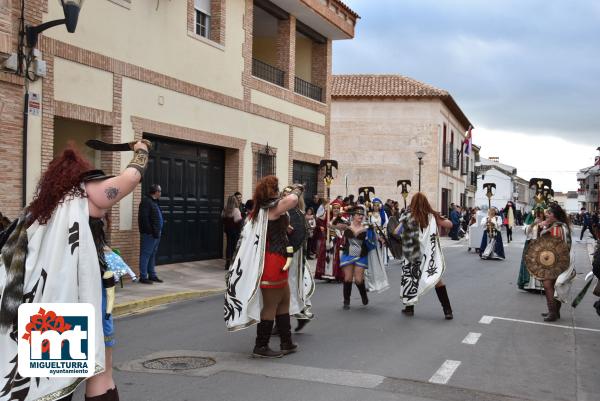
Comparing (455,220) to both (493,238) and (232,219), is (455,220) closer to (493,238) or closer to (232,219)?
(493,238)

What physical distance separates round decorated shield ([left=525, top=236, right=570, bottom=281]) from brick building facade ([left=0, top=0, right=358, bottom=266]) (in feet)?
25.6

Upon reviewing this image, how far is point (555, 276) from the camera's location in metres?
10.1

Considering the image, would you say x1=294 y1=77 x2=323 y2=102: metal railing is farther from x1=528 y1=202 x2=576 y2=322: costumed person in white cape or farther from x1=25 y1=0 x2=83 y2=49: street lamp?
x1=528 y1=202 x2=576 y2=322: costumed person in white cape

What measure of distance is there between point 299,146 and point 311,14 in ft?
13.7

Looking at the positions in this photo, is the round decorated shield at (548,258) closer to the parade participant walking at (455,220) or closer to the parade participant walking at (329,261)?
the parade participant walking at (329,261)

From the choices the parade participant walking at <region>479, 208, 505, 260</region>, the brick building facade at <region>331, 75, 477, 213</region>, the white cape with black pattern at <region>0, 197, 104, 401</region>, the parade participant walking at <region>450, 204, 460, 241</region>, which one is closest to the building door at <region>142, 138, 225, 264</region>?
the parade participant walking at <region>479, 208, 505, 260</region>

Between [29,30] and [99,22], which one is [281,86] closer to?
[99,22]

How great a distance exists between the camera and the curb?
1028cm

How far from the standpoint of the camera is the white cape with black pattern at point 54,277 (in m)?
3.70

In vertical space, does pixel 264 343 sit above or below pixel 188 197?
below

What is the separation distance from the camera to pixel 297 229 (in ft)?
24.5

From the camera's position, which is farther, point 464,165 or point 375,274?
point 464,165

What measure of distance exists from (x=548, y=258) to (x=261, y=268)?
5.15m

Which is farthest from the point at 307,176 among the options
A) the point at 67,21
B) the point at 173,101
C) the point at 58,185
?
the point at 58,185
